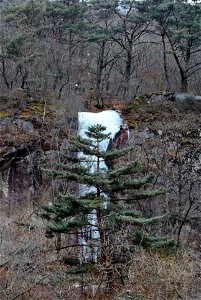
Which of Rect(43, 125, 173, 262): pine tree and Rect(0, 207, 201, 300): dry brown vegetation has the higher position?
Rect(43, 125, 173, 262): pine tree

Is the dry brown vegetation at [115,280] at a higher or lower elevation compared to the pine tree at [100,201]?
lower

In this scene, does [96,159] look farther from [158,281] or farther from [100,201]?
[158,281]

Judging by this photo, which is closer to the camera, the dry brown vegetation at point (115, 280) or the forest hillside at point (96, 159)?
the dry brown vegetation at point (115, 280)

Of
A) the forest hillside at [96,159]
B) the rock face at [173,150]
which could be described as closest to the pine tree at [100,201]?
the forest hillside at [96,159]

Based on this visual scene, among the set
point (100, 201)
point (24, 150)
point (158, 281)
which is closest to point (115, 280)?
point (158, 281)

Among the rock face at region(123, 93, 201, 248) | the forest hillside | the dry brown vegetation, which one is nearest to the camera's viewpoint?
the dry brown vegetation

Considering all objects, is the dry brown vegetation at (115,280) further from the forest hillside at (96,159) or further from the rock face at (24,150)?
the rock face at (24,150)

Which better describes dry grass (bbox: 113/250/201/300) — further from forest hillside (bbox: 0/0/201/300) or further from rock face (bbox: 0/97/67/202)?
rock face (bbox: 0/97/67/202)

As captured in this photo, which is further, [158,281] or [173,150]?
[173,150]

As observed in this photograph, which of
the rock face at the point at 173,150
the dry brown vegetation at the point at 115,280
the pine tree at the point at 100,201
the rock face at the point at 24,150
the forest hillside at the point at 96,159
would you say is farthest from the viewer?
the rock face at the point at 24,150

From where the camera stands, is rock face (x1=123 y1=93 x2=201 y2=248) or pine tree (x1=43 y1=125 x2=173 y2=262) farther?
rock face (x1=123 y1=93 x2=201 y2=248)

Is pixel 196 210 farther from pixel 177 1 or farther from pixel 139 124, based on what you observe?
pixel 177 1

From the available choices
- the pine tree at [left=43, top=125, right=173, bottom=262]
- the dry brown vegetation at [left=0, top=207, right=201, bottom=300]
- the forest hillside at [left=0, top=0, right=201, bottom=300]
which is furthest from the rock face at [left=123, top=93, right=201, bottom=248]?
the dry brown vegetation at [left=0, top=207, right=201, bottom=300]

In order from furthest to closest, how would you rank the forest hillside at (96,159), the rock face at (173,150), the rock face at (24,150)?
the rock face at (24,150) < the rock face at (173,150) < the forest hillside at (96,159)
